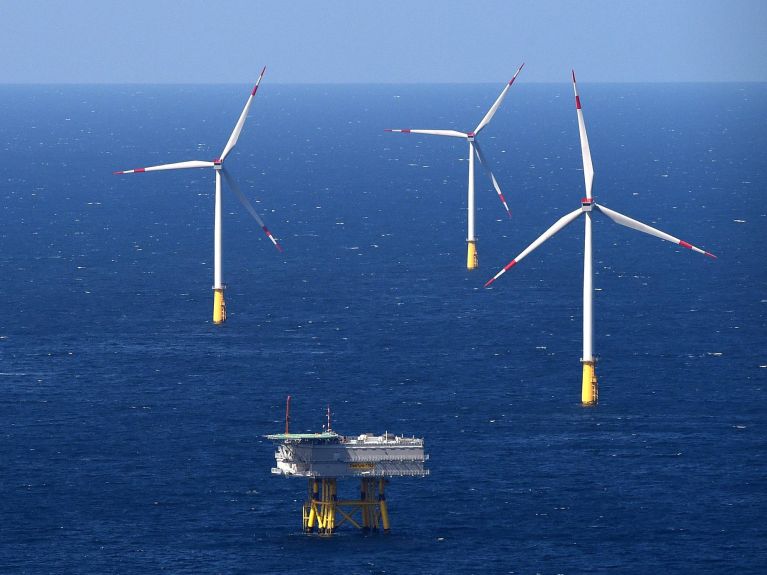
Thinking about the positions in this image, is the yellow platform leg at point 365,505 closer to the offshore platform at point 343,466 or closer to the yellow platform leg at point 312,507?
the offshore platform at point 343,466

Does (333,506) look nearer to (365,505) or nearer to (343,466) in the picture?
(365,505)

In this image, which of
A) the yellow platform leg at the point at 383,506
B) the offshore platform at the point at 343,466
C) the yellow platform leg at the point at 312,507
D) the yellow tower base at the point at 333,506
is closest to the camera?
the offshore platform at the point at 343,466

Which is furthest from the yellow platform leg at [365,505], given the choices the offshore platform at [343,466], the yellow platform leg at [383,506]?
the yellow platform leg at [383,506]

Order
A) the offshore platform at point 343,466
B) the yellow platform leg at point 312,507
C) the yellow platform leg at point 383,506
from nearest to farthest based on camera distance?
the offshore platform at point 343,466 → the yellow platform leg at point 312,507 → the yellow platform leg at point 383,506

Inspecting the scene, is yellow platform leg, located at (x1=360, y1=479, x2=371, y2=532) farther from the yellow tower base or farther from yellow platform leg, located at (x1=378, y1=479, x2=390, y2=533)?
yellow platform leg, located at (x1=378, y1=479, x2=390, y2=533)

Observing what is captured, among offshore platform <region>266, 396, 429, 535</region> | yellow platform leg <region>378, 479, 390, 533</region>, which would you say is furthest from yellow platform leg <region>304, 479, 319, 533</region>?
yellow platform leg <region>378, 479, 390, 533</region>

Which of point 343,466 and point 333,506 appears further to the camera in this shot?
point 333,506

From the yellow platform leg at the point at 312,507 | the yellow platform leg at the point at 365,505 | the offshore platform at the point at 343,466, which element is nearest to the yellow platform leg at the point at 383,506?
the offshore platform at the point at 343,466

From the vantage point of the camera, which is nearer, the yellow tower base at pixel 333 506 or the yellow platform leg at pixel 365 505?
the yellow tower base at pixel 333 506

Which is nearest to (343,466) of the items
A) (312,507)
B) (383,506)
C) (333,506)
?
(333,506)
